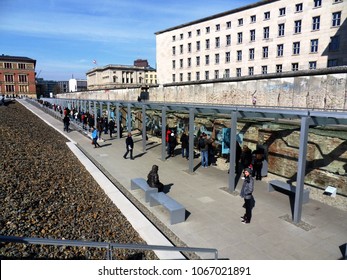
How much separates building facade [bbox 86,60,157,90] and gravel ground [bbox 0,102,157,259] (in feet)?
264

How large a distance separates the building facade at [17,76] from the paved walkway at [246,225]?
94005 millimetres

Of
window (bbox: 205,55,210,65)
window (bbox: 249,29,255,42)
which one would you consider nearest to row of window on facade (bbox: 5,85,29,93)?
window (bbox: 205,55,210,65)

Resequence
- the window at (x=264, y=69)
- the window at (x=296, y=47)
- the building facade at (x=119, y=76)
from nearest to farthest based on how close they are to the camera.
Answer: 1. the window at (x=296, y=47)
2. the window at (x=264, y=69)
3. the building facade at (x=119, y=76)

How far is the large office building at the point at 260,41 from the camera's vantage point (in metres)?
36.8

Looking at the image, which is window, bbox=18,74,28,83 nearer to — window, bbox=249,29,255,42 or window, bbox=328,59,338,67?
window, bbox=249,29,255,42

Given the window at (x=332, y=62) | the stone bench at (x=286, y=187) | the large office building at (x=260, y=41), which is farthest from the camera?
the large office building at (x=260, y=41)

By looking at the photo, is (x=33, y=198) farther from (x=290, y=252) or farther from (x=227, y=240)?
(x=290, y=252)

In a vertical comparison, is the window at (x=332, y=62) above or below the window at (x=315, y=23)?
below

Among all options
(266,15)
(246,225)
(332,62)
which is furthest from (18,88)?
(246,225)

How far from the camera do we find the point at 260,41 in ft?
148

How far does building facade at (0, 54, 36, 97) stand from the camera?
8762 centimetres

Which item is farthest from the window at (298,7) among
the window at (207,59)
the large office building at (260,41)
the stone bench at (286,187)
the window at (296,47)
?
the stone bench at (286,187)

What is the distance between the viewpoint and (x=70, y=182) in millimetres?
9797

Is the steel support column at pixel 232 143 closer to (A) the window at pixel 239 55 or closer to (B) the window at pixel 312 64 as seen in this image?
(B) the window at pixel 312 64
